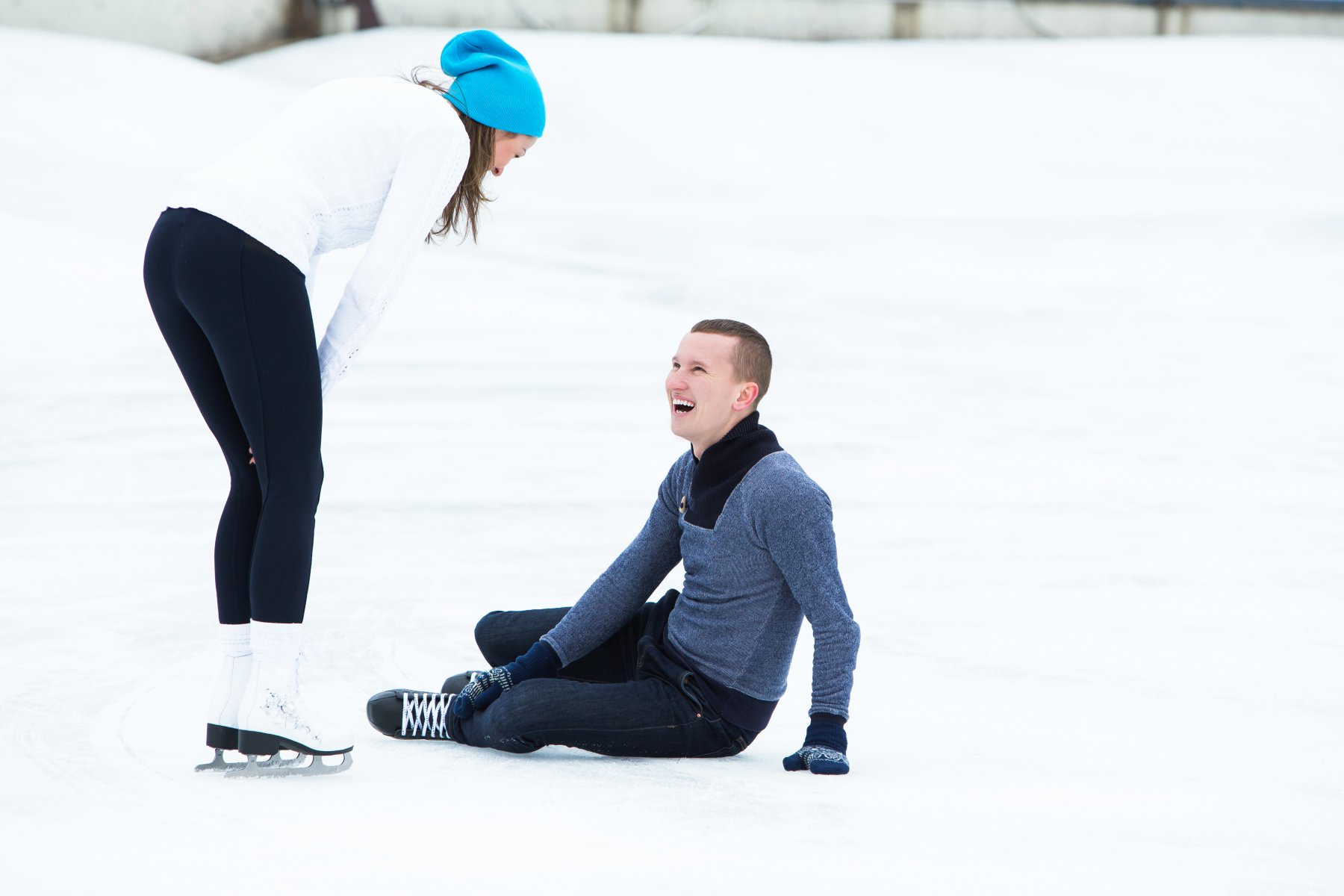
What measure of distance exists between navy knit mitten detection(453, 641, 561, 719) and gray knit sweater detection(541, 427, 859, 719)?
0.10ft

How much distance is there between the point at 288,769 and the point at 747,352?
108 centimetres

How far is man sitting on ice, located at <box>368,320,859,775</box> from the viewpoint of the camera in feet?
7.78

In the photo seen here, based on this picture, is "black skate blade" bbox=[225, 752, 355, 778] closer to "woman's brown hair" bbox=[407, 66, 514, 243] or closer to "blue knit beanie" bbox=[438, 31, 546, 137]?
"woman's brown hair" bbox=[407, 66, 514, 243]

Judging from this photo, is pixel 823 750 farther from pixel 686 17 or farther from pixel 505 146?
pixel 686 17

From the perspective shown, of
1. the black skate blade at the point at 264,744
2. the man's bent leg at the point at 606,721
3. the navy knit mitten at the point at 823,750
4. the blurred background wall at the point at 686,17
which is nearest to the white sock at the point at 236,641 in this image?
the black skate blade at the point at 264,744

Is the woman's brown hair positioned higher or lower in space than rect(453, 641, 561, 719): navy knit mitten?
higher

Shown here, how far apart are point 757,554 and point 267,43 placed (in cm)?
1245

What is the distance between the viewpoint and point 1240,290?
874 cm

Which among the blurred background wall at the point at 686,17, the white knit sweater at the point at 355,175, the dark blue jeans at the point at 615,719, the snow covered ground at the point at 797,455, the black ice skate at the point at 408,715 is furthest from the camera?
the blurred background wall at the point at 686,17

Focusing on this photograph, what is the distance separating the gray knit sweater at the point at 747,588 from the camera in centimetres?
237

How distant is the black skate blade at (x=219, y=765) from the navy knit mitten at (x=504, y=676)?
1.39 feet

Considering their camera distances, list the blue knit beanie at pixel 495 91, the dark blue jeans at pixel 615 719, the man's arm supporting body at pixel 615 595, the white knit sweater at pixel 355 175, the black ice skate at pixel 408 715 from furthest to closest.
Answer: the man's arm supporting body at pixel 615 595
the black ice skate at pixel 408 715
the dark blue jeans at pixel 615 719
the blue knit beanie at pixel 495 91
the white knit sweater at pixel 355 175

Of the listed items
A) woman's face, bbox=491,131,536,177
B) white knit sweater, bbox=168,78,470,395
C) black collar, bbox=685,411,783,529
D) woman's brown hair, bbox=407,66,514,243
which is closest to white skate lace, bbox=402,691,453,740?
black collar, bbox=685,411,783,529

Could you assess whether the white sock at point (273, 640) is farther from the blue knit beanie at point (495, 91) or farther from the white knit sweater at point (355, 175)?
the blue knit beanie at point (495, 91)
